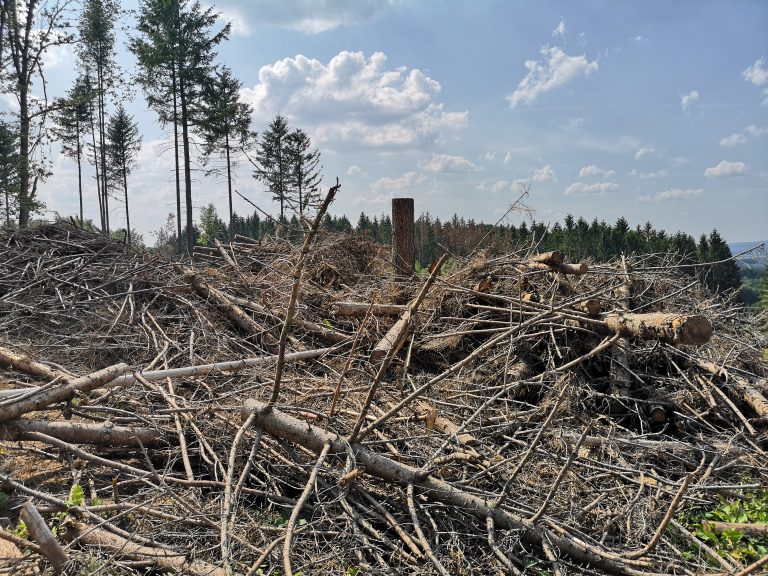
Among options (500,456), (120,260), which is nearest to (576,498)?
(500,456)

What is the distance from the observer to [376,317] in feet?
19.9

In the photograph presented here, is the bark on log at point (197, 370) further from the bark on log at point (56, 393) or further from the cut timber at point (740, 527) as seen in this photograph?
the cut timber at point (740, 527)

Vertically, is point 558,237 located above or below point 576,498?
above

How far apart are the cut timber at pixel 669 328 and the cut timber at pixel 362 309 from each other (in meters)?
2.50

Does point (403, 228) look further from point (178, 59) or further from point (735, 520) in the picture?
point (178, 59)

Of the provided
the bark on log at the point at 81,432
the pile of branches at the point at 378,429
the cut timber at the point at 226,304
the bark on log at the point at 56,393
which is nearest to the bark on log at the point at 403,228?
the pile of branches at the point at 378,429

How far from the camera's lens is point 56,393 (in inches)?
146

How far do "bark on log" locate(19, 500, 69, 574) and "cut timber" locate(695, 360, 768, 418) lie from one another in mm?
4989

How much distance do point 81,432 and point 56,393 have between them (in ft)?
1.26

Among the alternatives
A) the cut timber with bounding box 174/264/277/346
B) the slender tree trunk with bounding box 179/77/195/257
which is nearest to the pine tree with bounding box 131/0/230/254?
the slender tree trunk with bounding box 179/77/195/257

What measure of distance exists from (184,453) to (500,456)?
6.97 ft

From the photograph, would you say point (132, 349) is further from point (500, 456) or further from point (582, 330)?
point (582, 330)

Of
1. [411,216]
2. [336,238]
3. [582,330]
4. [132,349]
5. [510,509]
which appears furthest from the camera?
[336,238]

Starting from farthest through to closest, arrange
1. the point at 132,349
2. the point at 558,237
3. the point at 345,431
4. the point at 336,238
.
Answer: the point at 558,237, the point at 336,238, the point at 132,349, the point at 345,431
